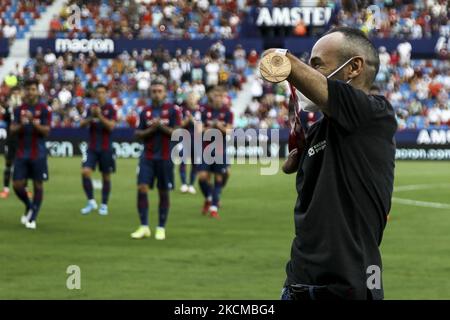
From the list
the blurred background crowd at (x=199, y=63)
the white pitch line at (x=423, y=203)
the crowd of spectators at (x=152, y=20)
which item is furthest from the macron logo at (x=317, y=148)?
the crowd of spectators at (x=152, y=20)

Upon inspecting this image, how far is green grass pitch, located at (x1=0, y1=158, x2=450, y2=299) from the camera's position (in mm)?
11531

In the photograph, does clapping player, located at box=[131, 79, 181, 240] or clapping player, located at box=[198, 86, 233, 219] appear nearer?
clapping player, located at box=[131, 79, 181, 240]

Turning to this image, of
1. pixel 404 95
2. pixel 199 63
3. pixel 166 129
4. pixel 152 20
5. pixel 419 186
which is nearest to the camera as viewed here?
pixel 166 129

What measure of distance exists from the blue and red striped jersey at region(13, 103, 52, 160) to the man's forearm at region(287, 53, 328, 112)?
13.1 m

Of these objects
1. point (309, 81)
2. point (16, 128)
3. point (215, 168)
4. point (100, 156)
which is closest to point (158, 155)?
point (16, 128)

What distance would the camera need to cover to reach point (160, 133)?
16.1m

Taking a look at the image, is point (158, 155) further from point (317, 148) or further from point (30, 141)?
point (317, 148)

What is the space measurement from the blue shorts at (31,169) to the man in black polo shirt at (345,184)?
41.5ft

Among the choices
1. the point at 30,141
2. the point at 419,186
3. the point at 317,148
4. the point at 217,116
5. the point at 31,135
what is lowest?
the point at 419,186

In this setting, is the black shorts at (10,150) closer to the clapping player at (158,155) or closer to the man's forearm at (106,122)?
the man's forearm at (106,122)

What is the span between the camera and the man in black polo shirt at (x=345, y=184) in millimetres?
4574

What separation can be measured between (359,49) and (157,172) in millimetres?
11516

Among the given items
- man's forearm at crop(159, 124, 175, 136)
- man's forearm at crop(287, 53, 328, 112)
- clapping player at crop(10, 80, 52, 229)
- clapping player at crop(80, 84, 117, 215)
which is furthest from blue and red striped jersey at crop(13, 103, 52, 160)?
man's forearm at crop(287, 53, 328, 112)

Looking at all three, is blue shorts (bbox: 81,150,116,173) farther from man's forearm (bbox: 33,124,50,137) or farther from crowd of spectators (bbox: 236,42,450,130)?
crowd of spectators (bbox: 236,42,450,130)
